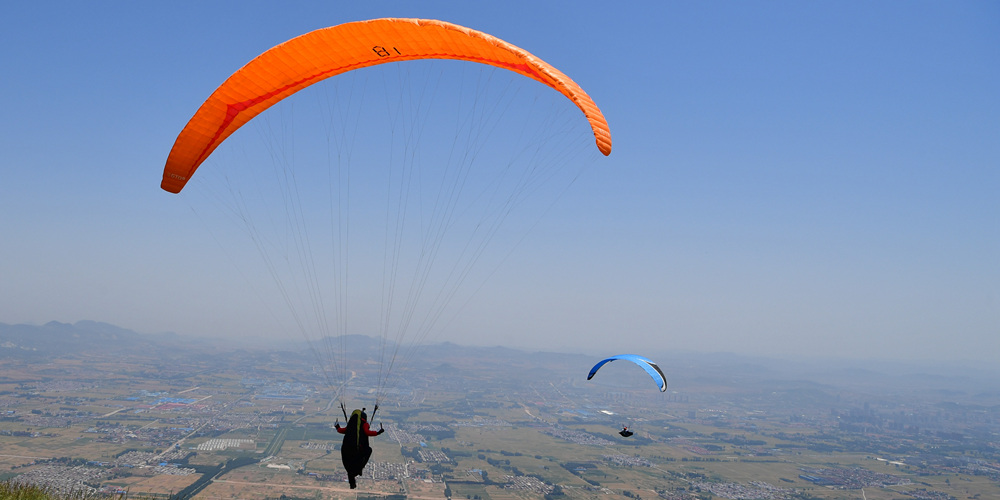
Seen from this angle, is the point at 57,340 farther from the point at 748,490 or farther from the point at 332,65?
the point at 332,65

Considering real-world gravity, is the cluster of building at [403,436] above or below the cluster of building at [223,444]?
below

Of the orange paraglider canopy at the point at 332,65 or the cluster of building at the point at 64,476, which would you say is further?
the cluster of building at the point at 64,476

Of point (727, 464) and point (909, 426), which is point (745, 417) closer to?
point (909, 426)

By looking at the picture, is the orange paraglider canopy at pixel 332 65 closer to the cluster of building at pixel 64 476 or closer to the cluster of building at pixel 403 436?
the cluster of building at pixel 64 476

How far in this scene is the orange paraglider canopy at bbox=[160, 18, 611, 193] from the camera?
9625 mm

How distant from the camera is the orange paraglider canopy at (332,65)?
31.6 feet

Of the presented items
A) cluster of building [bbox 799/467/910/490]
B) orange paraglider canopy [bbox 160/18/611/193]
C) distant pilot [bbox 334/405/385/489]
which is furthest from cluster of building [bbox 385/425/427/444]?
orange paraglider canopy [bbox 160/18/611/193]

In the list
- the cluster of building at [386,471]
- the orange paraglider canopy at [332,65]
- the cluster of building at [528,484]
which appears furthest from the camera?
the cluster of building at [528,484]

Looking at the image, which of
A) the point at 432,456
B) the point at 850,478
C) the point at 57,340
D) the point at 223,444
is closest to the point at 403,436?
the point at 432,456

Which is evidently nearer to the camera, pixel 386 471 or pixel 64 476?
pixel 64 476

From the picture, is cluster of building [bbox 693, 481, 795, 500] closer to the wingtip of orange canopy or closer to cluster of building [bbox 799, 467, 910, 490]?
cluster of building [bbox 799, 467, 910, 490]

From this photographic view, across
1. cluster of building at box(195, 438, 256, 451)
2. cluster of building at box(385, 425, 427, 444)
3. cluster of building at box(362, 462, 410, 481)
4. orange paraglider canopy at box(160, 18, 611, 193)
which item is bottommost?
cluster of building at box(385, 425, 427, 444)

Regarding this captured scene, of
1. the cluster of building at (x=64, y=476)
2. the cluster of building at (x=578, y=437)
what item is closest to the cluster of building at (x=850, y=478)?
the cluster of building at (x=578, y=437)

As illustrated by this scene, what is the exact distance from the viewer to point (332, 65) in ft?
34.7
